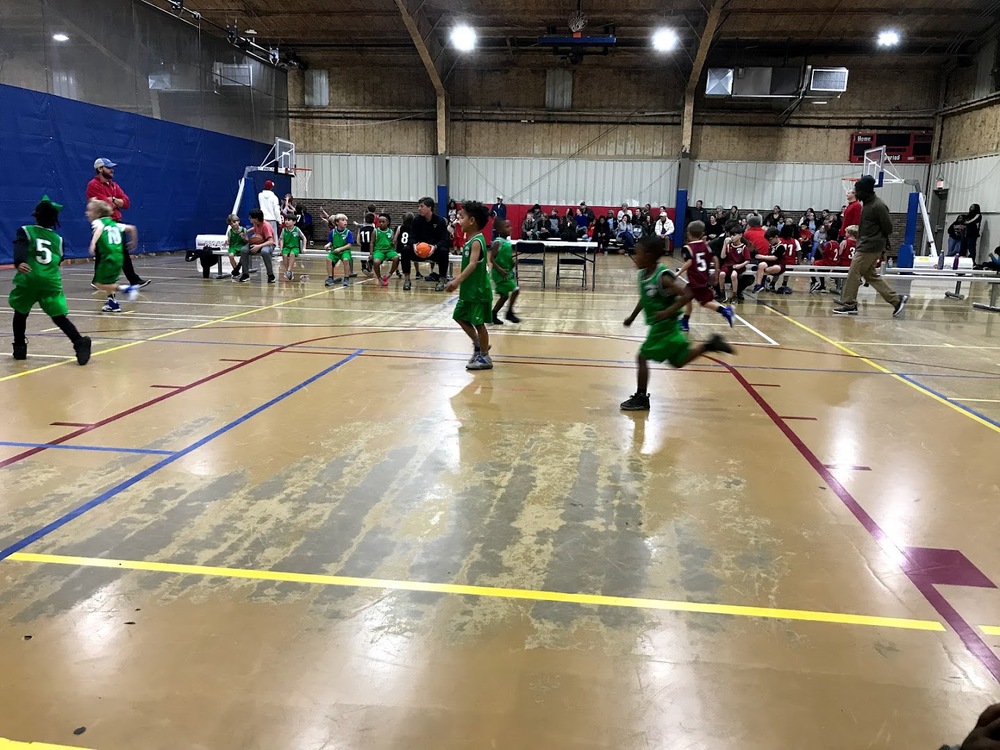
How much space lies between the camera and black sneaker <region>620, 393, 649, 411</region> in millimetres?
5525

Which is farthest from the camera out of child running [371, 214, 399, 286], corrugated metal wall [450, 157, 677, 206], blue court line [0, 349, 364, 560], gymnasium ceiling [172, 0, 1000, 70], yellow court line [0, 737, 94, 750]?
corrugated metal wall [450, 157, 677, 206]

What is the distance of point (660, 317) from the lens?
5.33 metres

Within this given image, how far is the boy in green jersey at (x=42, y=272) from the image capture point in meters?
6.32

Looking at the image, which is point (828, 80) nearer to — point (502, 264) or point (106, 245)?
point (502, 264)

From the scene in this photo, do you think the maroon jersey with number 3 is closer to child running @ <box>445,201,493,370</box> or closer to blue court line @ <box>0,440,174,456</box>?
child running @ <box>445,201,493,370</box>

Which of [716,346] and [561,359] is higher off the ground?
[716,346]

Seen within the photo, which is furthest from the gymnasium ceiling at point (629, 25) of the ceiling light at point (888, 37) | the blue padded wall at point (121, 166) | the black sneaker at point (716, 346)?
the black sneaker at point (716, 346)

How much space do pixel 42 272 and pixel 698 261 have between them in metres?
6.90

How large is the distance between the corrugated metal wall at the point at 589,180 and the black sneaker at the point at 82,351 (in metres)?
21.9

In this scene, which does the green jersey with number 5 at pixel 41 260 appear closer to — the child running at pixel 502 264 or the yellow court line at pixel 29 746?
the child running at pixel 502 264

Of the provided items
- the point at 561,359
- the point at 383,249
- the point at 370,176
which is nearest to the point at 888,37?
the point at 370,176

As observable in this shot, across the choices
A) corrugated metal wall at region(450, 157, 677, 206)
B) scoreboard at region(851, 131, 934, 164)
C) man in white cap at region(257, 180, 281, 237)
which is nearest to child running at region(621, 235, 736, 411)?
man in white cap at region(257, 180, 281, 237)

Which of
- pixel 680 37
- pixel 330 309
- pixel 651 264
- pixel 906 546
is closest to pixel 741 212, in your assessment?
pixel 680 37

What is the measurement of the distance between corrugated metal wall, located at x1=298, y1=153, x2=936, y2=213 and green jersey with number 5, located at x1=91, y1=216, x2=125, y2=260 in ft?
61.3
